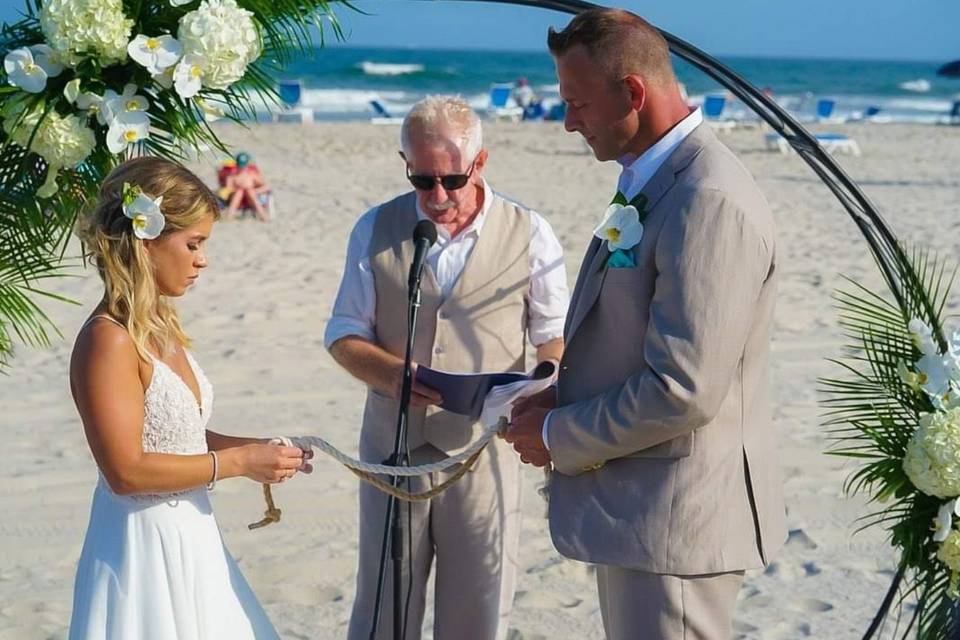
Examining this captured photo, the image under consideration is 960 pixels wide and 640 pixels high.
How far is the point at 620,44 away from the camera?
2779 millimetres

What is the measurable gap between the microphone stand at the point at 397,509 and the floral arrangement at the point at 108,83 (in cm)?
65

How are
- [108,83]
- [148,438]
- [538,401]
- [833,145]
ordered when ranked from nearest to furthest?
[148,438]
[108,83]
[538,401]
[833,145]

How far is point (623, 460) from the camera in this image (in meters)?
2.92

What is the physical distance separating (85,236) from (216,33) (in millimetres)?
581

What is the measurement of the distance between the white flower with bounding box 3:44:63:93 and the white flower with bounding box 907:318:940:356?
2.36 m

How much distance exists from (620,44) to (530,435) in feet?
3.20

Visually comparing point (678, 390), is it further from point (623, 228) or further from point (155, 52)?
point (155, 52)

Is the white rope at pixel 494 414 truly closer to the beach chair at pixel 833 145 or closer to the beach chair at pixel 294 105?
the beach chair at pixel 833 145

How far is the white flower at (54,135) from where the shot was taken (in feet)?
9.99

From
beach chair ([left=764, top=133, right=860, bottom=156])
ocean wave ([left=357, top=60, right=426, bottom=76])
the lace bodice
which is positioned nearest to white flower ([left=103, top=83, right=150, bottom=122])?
the lace bodice

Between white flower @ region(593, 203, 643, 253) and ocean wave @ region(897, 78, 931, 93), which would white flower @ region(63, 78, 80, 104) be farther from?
ocean wave @ region(897, 78, 931, 93)

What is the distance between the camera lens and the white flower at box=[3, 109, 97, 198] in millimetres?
3045

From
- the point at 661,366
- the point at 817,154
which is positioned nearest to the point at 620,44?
the point at 661,366

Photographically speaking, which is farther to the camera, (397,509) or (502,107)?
(502,107)
